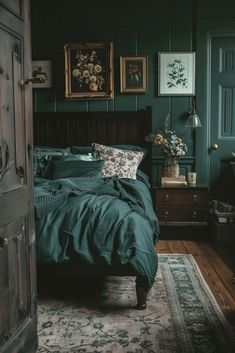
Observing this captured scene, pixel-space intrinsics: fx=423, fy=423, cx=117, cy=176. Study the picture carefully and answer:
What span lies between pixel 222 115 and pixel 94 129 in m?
1.55

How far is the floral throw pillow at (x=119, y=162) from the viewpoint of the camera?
14.6ft

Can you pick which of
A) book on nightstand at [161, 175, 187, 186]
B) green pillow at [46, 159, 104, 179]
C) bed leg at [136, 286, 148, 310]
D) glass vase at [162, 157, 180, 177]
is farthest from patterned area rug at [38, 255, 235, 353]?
glass vase at [162, 157, 180, 177]

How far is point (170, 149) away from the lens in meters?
4.82

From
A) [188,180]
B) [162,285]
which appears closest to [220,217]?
[188,180]

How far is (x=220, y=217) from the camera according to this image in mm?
4641

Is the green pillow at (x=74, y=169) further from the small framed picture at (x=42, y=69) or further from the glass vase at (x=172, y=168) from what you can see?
the small framed picture at (x=42, y=69)

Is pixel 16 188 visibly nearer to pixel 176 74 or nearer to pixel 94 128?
pixel 94 128

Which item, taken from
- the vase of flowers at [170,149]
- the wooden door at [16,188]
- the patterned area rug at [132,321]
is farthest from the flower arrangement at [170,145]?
the wooden door at [16,188]

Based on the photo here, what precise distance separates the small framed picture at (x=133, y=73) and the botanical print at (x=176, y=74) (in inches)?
11.3

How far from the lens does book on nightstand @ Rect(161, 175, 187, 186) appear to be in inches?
188

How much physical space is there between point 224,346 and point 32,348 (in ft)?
3.40

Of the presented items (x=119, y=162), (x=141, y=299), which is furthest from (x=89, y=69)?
(x=141, y=299)

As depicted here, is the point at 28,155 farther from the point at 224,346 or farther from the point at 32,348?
the point at 224,346

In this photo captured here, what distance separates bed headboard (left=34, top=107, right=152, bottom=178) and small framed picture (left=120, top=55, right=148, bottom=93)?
0.93 ft
